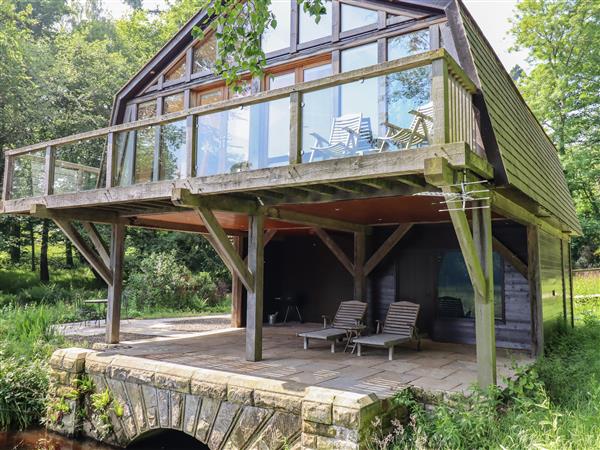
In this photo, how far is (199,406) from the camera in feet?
15.8

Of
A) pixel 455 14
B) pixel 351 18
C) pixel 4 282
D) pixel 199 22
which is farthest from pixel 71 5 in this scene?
pixel 455 14

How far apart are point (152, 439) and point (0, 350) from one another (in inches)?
105

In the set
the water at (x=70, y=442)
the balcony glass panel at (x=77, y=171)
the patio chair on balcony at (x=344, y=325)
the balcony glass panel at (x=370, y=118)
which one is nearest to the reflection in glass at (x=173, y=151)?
the balcony glass panel at (x=77, y=171)

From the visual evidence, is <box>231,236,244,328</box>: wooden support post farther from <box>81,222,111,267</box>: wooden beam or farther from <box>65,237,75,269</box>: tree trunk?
<box>65,237,75,269</box>: tree trunk

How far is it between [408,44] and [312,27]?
191cm

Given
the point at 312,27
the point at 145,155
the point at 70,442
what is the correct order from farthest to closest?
the point at 312,27, the point at 145,155, the point at 70,442

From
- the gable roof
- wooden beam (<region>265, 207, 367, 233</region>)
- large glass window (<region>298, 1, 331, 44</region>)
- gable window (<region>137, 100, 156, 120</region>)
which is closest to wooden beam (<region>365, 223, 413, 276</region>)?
wooden beam (<region>265, 207, 367, 233</region>)

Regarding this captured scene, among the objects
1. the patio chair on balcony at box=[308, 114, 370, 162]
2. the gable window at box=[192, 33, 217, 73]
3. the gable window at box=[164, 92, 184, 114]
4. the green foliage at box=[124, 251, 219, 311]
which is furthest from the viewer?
the green foliage at box=[124, 251, 219, 311]

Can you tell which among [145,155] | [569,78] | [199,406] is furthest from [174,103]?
[569,78]

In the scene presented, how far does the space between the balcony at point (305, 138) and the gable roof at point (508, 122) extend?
41 centimetres

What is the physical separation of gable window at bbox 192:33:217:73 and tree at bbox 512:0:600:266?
13.3 meters

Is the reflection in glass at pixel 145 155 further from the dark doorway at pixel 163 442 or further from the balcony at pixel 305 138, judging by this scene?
the dark doorway at pixel 163 442

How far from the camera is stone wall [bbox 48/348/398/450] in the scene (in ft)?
12.5

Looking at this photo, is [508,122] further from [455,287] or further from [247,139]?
[455,287]
